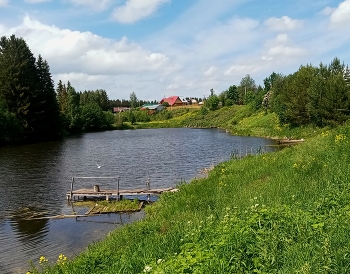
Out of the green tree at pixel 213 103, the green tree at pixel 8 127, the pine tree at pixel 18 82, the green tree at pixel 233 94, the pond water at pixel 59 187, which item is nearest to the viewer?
the pond water at pixel 59 187

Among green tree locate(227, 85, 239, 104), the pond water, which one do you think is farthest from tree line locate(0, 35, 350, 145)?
green tree locate(227, 85, 239, 104)

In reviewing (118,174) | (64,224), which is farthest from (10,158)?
(64,224)

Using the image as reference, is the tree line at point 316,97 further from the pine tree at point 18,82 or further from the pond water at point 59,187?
the pine tree at point 18,82

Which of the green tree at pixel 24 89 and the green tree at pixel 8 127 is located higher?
the green tree at pixel 24 89

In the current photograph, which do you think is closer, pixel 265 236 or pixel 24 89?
pixel 265 236

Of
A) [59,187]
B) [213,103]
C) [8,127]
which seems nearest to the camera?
[59,187]

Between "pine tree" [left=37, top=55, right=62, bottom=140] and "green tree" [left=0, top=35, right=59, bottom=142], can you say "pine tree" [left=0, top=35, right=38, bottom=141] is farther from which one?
"pine tree" [left=37, top=55, right=62, bottom=140]

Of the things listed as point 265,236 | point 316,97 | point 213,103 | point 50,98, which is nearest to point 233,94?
point 213,103

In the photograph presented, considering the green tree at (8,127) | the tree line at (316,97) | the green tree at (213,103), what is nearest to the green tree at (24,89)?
the green tree at (8,127)

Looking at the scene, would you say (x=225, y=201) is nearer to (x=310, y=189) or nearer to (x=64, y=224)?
(x=310, y=189)

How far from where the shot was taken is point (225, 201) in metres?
13.3

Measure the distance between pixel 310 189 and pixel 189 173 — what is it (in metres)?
20.3

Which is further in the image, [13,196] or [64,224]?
[13,196]

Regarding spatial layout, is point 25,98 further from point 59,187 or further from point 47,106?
point 59,187
